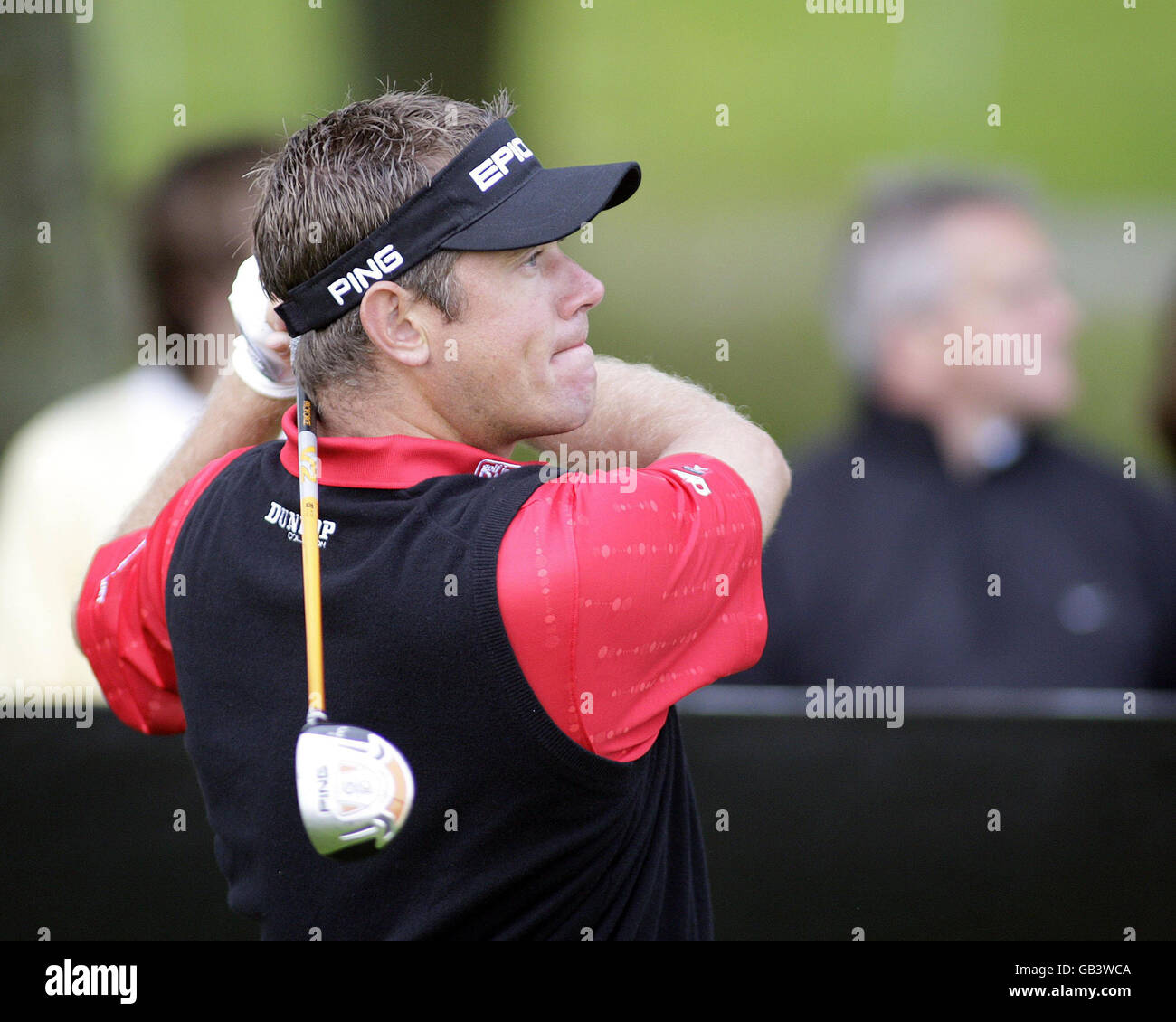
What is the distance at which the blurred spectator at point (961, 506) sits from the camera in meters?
3.33

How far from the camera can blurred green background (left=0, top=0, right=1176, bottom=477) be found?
4.36 metres

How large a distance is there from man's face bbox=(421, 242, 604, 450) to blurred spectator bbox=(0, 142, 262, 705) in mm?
1702

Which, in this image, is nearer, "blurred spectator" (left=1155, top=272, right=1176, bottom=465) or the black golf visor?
the black golf visor

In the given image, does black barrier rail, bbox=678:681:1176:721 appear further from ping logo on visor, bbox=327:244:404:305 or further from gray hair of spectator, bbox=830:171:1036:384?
ping logo on visor, bbox=327:244:404:305

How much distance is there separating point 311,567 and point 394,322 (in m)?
0.29

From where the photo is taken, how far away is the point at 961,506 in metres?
3.43

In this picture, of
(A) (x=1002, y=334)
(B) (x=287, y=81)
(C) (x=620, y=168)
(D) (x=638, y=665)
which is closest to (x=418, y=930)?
(D) (x=638, y=665)

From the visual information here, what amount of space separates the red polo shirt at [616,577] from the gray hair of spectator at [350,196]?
0.10m

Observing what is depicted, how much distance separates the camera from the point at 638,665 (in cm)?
139

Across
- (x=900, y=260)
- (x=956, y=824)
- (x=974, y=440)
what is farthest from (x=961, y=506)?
(x=956, y=824)

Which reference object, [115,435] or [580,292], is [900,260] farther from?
[580,292]

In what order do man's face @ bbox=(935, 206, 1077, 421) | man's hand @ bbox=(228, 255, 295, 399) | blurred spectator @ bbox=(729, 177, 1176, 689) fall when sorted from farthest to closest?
man's face @ bbox=(935, 206, 1077, 421) → blurred spectator @ bbox=(729, 177, 1176, 689) → man's hand @ bbox=(228, 255, 295, 399)

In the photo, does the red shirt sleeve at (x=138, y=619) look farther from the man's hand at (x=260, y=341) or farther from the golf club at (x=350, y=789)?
the golf club at (x=350, y=789)

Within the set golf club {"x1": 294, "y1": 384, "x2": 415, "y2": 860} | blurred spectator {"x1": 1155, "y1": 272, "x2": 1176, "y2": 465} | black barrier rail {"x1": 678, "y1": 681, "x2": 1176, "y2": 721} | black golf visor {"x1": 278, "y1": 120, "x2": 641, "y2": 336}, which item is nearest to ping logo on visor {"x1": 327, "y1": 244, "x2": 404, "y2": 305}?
black golf visor {"x1": 278, "y1": 120, "x2": 641, "y2": 336}
